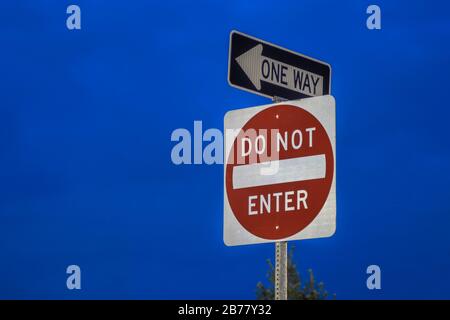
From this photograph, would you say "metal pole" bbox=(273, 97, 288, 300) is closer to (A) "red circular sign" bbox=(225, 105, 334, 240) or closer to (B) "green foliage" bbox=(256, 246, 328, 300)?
(A) "red circular sign" bbox=(225, 105, 334, 240)

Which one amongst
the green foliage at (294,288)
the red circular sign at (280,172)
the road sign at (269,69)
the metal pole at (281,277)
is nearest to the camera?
the metal pole at (281,277)

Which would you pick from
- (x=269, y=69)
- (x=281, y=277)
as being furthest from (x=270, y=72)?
(x=281, y=277)

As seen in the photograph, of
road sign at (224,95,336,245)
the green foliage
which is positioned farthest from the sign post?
the green foliage

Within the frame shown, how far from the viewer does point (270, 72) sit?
6195 mm

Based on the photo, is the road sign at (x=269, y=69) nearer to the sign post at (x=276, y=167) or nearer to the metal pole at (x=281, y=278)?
the sign post at (x=276, y=167)

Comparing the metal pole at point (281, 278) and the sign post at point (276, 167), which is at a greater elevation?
the sign post at point (276, 167)

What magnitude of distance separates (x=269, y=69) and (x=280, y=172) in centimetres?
82

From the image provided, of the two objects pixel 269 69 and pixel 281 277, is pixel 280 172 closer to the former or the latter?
pixel 281 277

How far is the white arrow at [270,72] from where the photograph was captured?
6.16 metres

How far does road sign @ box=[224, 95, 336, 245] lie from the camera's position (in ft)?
18.3

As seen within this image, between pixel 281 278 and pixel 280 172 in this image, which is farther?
pixel 280 172

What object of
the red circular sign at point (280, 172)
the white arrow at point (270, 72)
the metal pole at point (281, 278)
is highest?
the white arrow at point (270, 72)

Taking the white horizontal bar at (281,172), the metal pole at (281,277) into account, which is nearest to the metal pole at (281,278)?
the metal pole at (281,277)
